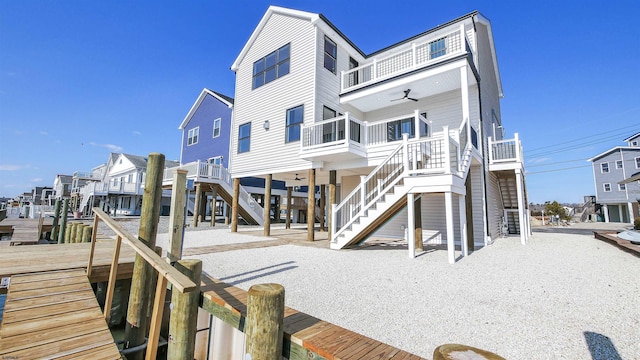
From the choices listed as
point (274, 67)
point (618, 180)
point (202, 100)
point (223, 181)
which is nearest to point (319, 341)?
point (274, 67)

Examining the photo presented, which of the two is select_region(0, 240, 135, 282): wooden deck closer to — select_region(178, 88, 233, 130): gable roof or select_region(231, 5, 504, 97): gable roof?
select_region(231, 5, 504, 97): gable roof

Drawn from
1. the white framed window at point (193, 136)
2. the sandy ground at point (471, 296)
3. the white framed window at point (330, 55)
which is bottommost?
the sandy ground at point (471, 296)

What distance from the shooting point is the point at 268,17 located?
45.9 ft

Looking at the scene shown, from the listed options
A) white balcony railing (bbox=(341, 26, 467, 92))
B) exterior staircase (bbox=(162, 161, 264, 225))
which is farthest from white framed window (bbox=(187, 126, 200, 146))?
white balcony railing (bbox=(341, 26, 467, 92))

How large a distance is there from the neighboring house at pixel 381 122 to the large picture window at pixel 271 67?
0.19ft

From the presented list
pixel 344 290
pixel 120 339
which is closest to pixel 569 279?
pixel 344 290

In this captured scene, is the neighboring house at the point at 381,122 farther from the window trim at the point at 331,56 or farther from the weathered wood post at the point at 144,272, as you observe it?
the weathered wood post at the point at 144,272

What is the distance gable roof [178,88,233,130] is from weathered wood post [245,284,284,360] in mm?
20945

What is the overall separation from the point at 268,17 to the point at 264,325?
50.9 ft

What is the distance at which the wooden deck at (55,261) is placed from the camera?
4176mm

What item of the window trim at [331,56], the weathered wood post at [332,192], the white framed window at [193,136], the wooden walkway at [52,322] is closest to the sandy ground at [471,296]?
the weathered wood post at [332,192]

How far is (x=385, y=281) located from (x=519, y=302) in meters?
2.21

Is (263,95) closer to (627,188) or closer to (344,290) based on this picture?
(344,290)

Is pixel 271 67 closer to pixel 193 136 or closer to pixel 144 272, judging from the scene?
pixel 144 272
